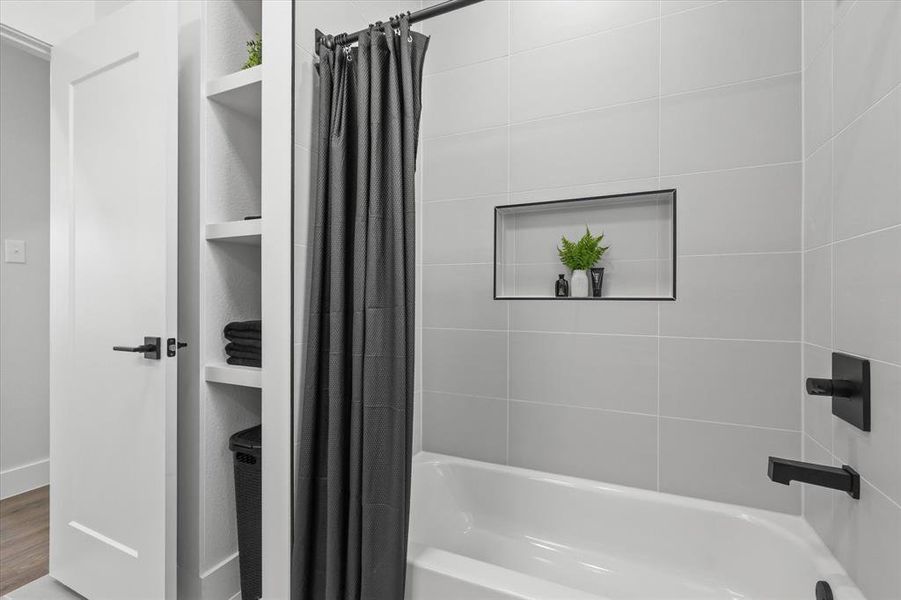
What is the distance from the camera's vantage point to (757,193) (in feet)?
4.77

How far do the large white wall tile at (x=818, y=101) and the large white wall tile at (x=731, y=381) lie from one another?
0.63 meters

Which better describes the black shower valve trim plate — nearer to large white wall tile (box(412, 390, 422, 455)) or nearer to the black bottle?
the black bottle

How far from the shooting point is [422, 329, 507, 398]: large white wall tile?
73.9 inches

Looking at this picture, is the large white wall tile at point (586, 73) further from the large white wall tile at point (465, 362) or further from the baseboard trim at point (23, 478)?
the baseboard trim at point (23, 478)

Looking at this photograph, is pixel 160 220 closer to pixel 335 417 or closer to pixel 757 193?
pixel 335 417

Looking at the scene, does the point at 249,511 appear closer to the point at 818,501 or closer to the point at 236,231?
the point at 236,231

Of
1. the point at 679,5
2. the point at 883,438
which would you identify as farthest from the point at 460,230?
the point at 883,438

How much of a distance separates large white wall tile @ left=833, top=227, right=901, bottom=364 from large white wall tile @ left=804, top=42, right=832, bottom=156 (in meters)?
0.36

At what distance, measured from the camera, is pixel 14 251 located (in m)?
2.53

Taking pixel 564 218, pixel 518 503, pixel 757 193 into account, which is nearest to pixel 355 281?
pixel 564 218

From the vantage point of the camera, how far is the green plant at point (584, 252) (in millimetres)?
1712

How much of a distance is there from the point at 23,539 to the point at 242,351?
1.61 m

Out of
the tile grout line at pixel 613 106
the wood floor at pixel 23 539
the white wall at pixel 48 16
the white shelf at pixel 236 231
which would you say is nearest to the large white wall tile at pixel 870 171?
the tile grout line at pixel 613 106

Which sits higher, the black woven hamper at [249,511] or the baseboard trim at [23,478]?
the black woven hamper at [249,511]
